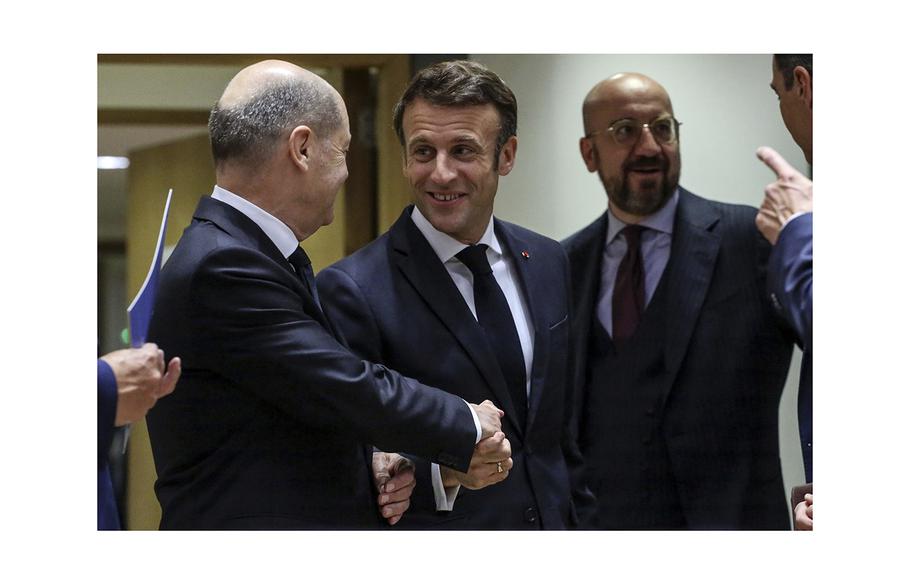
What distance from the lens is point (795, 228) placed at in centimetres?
268

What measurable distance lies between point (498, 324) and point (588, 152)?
1.56 feet

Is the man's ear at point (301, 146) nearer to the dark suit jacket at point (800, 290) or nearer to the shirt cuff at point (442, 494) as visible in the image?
the shirt cuff at point (442, 494)

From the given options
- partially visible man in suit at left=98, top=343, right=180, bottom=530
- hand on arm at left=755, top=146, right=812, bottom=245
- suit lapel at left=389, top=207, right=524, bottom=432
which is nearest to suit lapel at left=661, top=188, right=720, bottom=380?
hand on arm at left=755, top=146, right=812, bottom=245

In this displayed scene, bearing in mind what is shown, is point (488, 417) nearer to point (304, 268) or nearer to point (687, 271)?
point (304, 268)

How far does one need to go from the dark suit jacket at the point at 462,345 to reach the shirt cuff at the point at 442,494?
1 centimetres

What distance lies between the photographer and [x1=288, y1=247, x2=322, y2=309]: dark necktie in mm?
2508

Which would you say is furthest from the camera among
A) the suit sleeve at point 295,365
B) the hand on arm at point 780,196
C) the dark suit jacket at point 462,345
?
the hand on arm at point 780,196

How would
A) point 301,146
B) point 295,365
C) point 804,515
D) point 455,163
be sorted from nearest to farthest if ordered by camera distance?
point 295,365
point 301,146
point 455,163
point 804,515

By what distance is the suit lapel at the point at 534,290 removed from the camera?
2.66 meters

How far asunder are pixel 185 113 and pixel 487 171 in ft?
2.40

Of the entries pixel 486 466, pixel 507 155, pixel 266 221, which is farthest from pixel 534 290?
pixel 266 221

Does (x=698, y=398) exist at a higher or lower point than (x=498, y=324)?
lower

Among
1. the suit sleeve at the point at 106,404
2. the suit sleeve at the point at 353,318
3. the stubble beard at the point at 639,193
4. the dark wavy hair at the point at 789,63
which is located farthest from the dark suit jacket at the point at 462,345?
the dark wavy hair at the point at 789,63
